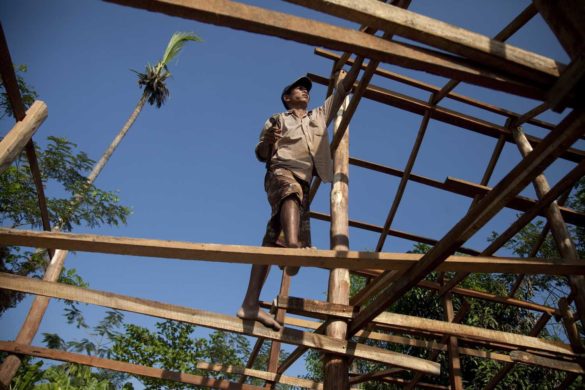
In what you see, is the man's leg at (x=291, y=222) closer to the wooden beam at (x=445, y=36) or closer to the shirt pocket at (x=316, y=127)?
the shirt pocket at (x=316, y=127)

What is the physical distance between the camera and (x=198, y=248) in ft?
6.18

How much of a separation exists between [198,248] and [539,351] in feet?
11.1

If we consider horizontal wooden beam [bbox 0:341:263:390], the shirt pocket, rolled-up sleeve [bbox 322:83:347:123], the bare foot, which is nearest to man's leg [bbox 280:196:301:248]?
the bare foot

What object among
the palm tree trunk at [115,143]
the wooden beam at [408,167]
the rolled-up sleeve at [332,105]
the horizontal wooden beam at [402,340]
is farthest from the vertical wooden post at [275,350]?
the palm tree trunk at [115,143]

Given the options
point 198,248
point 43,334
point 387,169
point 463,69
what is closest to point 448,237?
point 463,69

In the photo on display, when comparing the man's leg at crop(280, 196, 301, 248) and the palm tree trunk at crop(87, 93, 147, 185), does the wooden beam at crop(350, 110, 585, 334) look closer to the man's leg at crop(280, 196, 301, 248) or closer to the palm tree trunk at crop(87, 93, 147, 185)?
the man's leg at crop(280, 196, 301, 248)

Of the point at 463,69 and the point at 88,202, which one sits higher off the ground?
the point at 88,202

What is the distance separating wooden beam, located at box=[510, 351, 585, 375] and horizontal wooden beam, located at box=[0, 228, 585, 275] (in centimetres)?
190

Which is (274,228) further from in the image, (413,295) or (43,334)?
(43,334)

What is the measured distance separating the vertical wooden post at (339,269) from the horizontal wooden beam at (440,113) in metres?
0.46

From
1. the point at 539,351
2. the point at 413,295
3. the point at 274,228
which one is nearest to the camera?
the point at 274,228

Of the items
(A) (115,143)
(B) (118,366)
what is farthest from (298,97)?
(A) (115,143)

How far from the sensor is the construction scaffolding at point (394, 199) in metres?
1.49

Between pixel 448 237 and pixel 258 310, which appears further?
pixel 258 310
